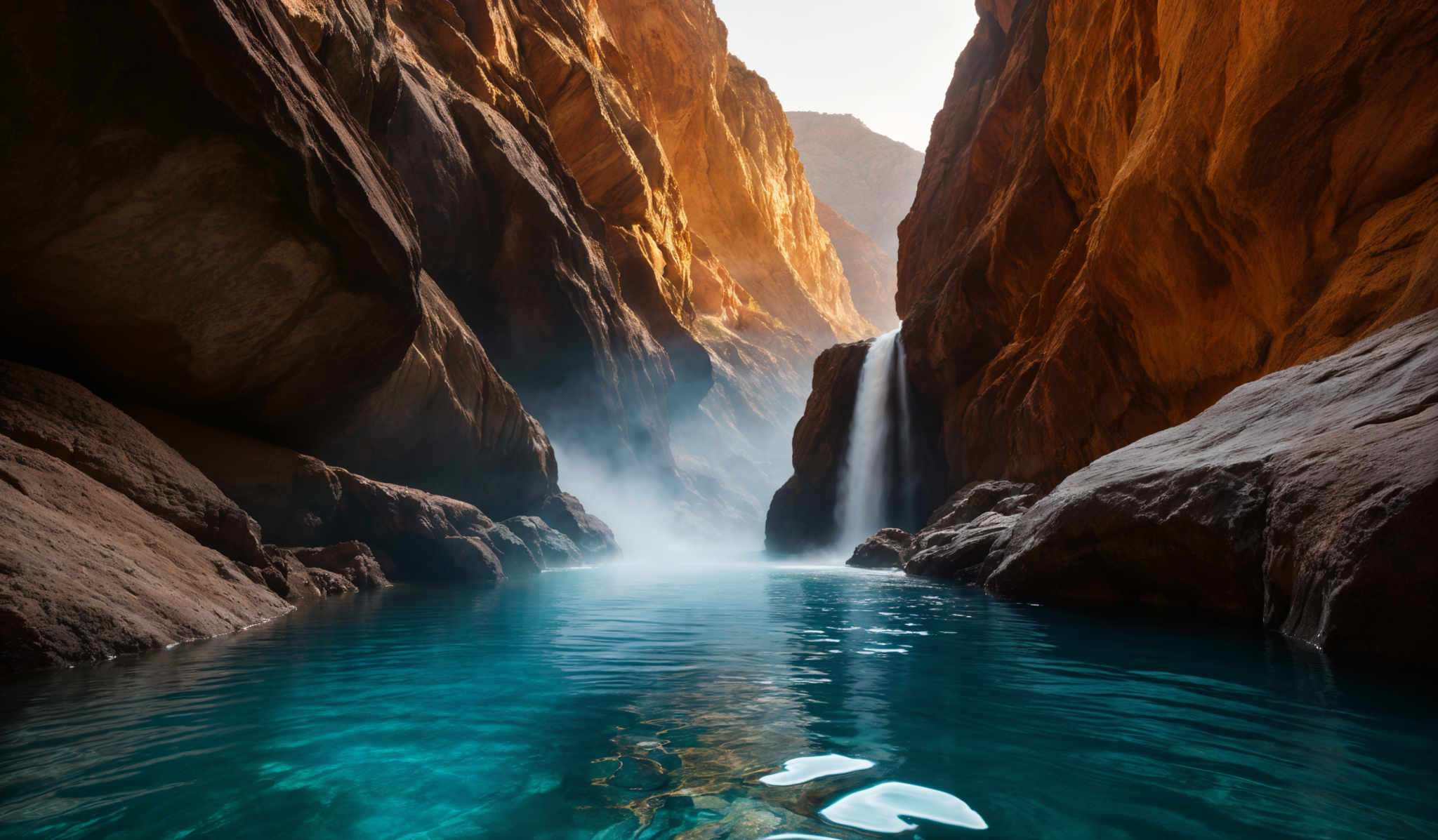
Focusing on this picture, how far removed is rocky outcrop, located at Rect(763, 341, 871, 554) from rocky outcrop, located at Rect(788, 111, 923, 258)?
389 feet

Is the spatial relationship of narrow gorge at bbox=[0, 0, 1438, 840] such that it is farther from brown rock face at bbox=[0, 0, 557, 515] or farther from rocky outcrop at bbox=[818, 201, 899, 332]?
rocky outcrop at bbox=[818, 201, 899, 332]

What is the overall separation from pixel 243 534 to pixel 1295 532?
8751 millimetres

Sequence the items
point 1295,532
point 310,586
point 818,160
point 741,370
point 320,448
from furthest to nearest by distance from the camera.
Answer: point 818,160, point 741,370, point 320,448, point 310,586, point 1295,532

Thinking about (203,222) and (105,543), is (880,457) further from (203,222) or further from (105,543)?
(105,543)

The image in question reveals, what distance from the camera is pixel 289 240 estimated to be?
7.90 metres

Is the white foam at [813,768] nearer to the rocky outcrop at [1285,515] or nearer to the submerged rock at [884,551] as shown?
the rocky outcrop at [1285,515]

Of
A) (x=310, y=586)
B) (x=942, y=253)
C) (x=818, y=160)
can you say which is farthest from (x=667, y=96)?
(x=818, y=160)

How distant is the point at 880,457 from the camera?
89.3ft

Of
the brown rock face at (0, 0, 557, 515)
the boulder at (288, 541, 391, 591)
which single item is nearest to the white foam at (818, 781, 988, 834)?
the brown rock face at (0, 0, 557, 515)

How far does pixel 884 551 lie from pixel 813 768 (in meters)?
14.4

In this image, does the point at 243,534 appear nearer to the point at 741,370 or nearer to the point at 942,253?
the point at 942,253

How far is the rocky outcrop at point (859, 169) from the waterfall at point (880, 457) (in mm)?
120232

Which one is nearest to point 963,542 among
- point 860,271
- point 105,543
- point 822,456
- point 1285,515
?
point 1285,515

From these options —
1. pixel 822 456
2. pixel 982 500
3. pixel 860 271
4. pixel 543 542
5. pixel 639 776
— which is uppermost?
→ pixel 860 271
